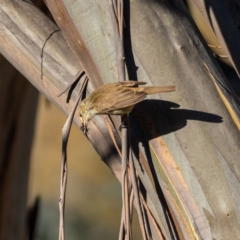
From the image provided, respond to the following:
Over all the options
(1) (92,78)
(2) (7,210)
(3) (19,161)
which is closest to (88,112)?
(1) (92,78)

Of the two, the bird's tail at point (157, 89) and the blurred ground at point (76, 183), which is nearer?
the bird's tail at point (157, 89)

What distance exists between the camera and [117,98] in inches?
51.3

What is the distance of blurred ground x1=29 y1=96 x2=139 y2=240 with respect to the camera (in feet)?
11.8

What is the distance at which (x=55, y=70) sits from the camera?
55.3 inches

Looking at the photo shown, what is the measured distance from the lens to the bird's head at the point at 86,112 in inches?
52.2

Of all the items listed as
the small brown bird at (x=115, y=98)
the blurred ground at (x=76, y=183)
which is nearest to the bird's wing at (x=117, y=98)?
the small brown bird at (x=115, y=98)

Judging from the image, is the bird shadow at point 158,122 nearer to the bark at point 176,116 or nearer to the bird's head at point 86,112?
the bark at point 176,116

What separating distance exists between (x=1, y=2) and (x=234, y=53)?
0.71m

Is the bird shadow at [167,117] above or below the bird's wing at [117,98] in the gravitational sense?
below

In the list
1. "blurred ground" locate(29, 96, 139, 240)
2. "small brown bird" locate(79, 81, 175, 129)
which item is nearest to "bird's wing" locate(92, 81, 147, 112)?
"small brown bird" locate(79, 81, 175, 129)

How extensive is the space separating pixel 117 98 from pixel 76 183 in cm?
239

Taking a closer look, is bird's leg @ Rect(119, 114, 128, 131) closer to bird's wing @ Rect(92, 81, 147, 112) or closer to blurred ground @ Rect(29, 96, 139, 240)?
bird's wing @ Rect(92, 81, 147, 112)

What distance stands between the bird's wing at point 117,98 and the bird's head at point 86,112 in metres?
0.05

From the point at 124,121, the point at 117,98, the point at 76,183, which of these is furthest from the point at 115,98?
the point at 76,183
